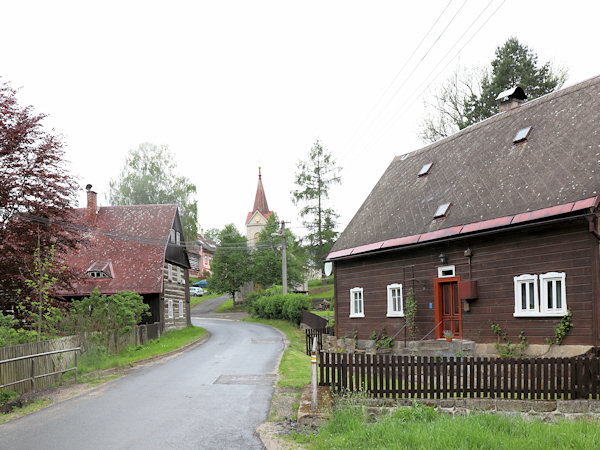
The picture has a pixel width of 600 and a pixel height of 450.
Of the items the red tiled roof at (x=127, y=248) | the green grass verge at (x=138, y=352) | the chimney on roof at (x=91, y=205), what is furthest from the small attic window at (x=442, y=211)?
the chimney on roof at (x=91, y=205)

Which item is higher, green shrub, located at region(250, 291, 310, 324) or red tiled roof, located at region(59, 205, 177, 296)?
red tiled roof, located at region(59, 205, 177, 296)

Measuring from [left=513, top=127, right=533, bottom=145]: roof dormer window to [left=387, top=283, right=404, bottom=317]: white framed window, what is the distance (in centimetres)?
615

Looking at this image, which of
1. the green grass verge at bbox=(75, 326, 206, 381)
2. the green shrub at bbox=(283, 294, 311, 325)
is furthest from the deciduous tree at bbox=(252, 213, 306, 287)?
the green grass verge at bbox=(75, 326, 206, 381)

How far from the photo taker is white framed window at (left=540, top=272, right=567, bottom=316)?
13680 millimetres

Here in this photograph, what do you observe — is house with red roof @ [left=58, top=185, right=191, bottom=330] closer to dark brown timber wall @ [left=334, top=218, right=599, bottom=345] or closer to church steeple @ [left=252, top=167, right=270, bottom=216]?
dark brown timber wall @ [left=334, top=218, right=599, bottom=345]

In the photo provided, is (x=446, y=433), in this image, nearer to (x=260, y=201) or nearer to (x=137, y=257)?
(x=137, y=257)

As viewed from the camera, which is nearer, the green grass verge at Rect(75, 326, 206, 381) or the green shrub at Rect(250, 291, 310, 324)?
the green grass verge at Rect(75, 326, 206, 381)

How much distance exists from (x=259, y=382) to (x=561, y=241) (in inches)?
335

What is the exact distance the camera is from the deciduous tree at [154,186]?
50.6 meters

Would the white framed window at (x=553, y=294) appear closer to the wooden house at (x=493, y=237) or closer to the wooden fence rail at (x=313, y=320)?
the wooden house at (x=493, y=237)

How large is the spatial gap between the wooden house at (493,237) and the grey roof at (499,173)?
0.04 meters

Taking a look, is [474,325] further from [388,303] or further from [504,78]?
[504,78]

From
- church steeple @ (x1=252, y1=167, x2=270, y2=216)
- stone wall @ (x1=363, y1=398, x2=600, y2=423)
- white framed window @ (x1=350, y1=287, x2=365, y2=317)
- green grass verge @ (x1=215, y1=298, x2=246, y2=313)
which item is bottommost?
green grass verge @ (x1=215, y1=298, x2=246, y2=313)

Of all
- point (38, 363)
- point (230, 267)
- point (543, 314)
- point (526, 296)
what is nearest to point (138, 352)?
point (38, 363)
